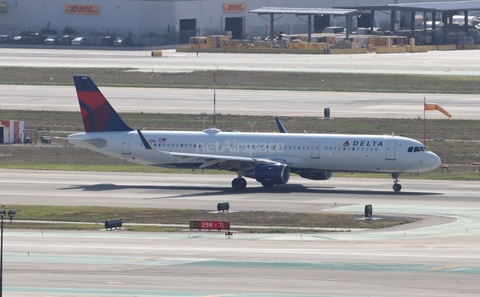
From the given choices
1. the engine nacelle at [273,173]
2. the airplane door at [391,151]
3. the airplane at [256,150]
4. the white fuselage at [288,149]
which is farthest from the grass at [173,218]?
the airplane door at [391,151]

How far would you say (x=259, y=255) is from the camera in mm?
37719

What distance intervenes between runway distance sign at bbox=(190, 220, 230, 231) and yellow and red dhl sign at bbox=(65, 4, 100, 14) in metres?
136

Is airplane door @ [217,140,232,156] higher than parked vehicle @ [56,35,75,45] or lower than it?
lower

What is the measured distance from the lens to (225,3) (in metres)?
190

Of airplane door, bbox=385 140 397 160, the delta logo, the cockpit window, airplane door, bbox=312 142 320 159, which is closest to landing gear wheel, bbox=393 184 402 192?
airplane door, bbox=385 140 397 160

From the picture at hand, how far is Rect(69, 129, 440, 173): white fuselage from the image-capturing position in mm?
58594

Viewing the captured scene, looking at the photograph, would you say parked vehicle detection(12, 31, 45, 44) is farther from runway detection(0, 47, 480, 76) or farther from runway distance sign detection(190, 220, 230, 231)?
runway distance sign detection(190, 220, 230, 231)

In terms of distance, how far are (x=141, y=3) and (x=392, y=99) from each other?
3199 inches

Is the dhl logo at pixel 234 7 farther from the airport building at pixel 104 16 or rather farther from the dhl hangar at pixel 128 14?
the airport building at pixel 104 16

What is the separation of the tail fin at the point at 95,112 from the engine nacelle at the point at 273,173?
10.1 metres

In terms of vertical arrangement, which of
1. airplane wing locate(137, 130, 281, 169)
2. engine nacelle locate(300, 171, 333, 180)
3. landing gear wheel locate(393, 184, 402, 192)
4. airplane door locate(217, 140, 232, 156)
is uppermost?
airplane door locate(217, 140, 232, 156)

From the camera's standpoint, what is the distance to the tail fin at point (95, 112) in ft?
209

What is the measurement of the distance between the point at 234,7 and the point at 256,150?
13374cm

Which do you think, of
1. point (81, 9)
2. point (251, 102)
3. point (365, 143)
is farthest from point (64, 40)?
point (365, 143)
